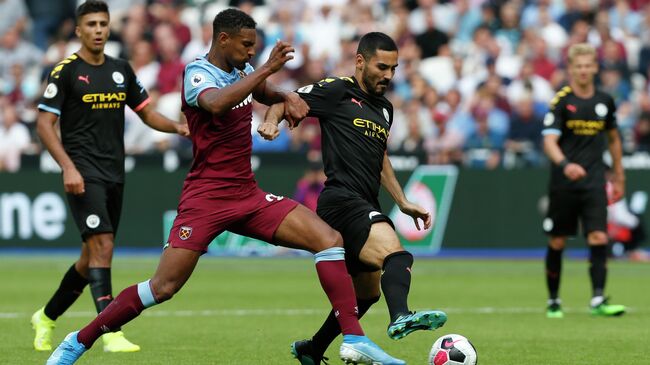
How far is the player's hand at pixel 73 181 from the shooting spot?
1018cm

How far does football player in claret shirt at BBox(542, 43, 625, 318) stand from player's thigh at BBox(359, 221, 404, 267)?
513 centimetres

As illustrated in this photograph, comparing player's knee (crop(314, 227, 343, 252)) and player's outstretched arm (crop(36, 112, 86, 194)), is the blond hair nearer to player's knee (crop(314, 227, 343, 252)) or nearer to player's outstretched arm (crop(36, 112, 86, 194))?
player's outstretched arm (crop(36, 112, 86, 194))

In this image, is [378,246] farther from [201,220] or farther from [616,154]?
[616,154]

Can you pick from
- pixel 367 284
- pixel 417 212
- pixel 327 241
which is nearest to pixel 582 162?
pixel 417 212

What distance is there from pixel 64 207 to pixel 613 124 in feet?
37.3

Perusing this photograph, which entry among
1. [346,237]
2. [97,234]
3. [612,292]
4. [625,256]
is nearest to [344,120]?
[346,237]

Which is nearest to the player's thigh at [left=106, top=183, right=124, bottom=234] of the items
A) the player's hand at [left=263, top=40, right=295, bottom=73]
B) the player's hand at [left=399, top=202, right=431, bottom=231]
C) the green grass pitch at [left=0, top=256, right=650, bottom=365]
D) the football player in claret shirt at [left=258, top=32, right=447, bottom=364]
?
the green grass pitch at [left=0, top=256, right=650, bottom=365]

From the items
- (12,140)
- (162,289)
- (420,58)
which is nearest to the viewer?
(162,289)

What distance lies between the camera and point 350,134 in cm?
920

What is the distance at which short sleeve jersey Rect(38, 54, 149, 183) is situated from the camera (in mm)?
10617

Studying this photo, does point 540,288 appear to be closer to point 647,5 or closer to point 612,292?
point 612,292

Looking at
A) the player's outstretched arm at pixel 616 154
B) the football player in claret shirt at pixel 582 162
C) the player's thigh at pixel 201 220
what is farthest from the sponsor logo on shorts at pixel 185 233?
the player's outstretched arm at pixel 616 154

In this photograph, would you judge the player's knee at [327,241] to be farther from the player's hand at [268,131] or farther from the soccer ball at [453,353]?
the soccer ball at [453,353]

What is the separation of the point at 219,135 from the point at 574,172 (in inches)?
214
